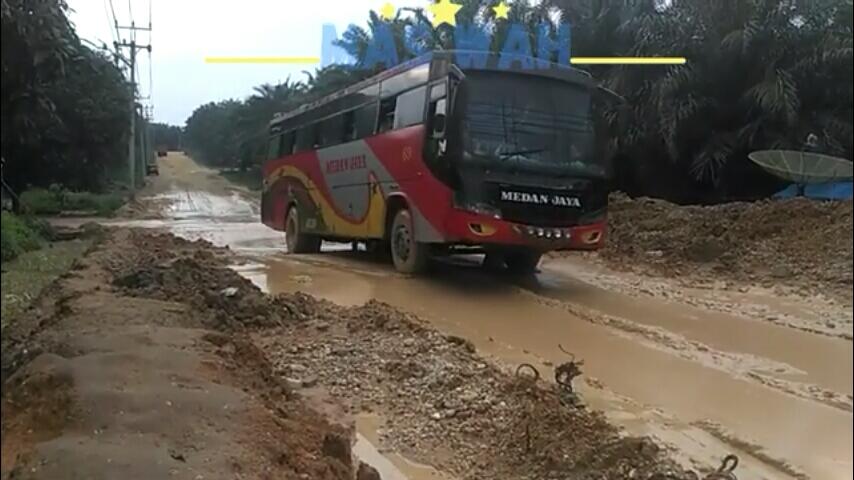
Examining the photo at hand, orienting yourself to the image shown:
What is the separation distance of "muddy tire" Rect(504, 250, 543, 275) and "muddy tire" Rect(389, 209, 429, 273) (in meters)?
0.89

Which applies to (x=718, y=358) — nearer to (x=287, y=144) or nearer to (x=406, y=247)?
(x=406, y=247)

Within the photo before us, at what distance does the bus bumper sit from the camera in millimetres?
7520

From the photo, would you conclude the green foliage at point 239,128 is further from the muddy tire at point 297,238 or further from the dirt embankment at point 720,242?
the dirt embankment at point 720,242

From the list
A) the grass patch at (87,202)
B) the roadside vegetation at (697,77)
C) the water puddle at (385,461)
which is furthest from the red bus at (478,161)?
the water puddle at (385,461)

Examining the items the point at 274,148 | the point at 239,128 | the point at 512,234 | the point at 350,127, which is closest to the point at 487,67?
the point at 512,234

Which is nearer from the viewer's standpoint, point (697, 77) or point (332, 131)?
point (697, 77)

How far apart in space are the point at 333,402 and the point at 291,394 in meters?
0.30

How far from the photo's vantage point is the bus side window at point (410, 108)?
7.71 metres

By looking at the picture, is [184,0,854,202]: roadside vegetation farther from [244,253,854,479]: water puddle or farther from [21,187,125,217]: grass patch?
[21,187,125,217]: grass patch

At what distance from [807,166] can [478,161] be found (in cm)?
451

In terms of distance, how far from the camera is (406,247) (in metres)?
8.91

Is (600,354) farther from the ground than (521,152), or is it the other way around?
(521,152)

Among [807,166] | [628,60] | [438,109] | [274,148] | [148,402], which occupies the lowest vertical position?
[148,402]

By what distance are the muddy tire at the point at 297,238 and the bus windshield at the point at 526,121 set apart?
5224 millimetres
